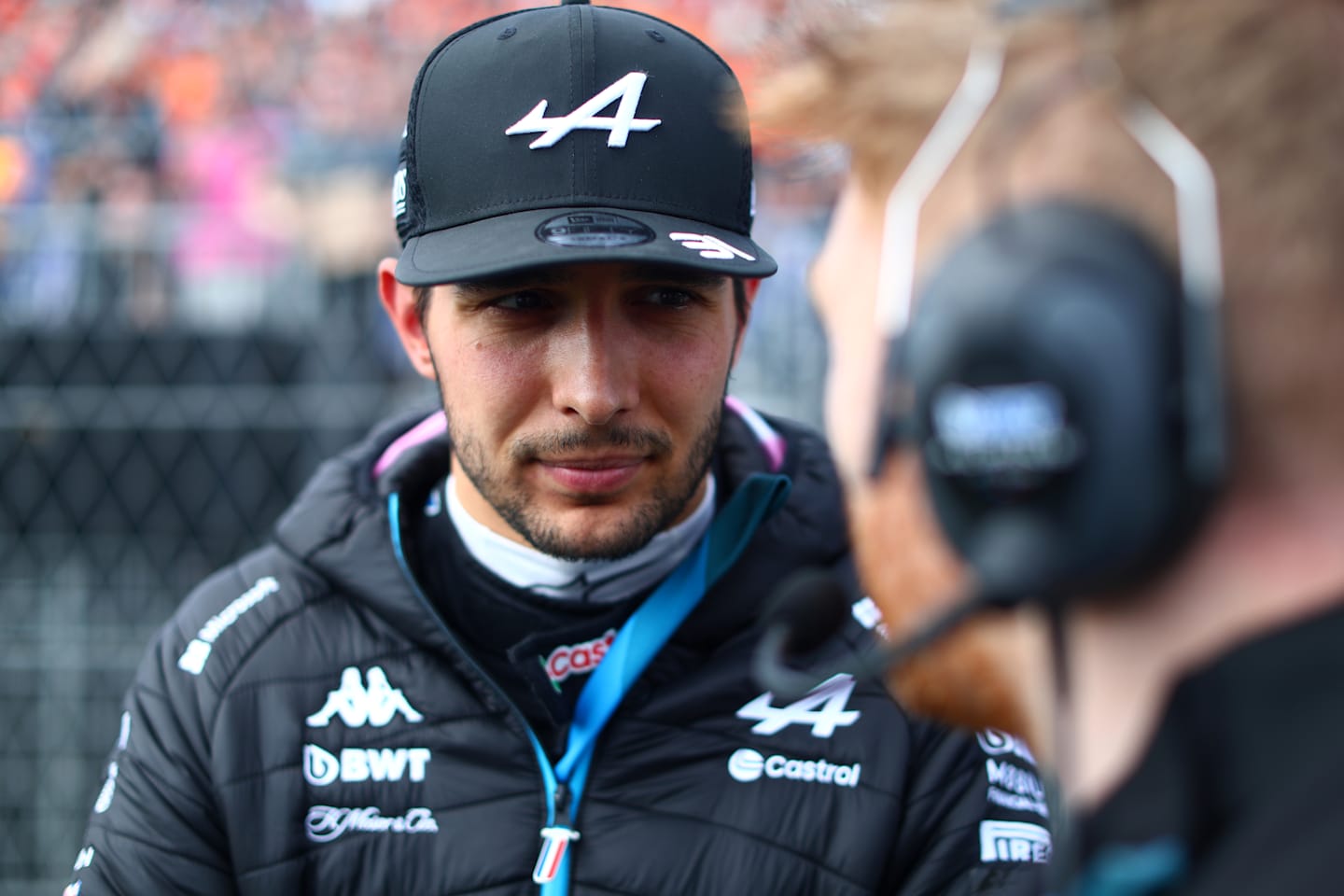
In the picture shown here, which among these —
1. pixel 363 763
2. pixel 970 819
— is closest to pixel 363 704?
pixel 363 763

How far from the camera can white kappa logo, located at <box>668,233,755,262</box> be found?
1511 mm

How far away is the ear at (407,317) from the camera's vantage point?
1843 millimetres

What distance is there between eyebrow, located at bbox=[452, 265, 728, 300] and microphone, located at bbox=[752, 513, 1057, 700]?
2.28ft

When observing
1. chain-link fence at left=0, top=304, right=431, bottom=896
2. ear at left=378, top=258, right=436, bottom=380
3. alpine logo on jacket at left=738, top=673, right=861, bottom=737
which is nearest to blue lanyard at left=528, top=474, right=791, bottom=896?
alpine logo on jacket at left=738, top=673, right=861, bottom=737

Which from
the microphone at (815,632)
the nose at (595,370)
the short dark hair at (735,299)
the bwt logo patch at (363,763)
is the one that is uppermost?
the short dark hair at (735,299)

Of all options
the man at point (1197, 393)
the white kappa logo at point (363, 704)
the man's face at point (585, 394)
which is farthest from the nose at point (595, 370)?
the man at point (1197, 393)

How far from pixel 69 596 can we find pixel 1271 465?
415 cm

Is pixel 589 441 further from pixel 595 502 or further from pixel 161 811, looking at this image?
pixel 161 811

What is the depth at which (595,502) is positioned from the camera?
162cm

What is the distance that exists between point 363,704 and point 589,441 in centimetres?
47

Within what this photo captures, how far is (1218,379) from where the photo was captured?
0.68m

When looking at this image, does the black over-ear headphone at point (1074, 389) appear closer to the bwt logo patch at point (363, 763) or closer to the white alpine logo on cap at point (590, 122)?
the white alpine logo on cap at point (590, 122)

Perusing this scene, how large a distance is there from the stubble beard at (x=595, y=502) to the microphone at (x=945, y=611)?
0.70m

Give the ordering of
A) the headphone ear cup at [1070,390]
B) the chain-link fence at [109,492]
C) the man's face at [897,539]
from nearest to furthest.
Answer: the headphone ear cup at [1070,390]
the man's face at [897,539]
the chain-link fence at [109,492]
